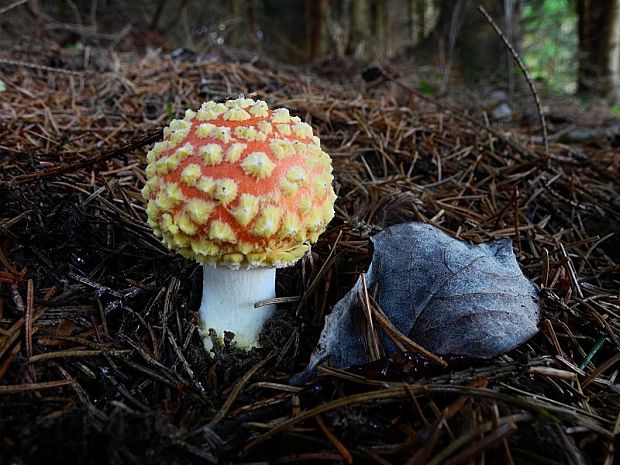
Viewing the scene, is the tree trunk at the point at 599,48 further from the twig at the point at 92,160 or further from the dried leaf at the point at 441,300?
the twig at the point at 92,160

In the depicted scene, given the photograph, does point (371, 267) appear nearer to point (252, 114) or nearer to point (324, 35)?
point (252, 114)

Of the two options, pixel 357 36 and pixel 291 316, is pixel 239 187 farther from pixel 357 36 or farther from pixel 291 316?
pixel 357 36

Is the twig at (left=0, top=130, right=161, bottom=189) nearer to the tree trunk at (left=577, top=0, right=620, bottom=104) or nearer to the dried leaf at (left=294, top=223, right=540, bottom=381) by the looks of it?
the dried leaf at (left=294, top=223, right=540, bottom=381)

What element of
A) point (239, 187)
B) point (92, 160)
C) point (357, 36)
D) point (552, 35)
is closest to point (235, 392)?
point (239, 187)

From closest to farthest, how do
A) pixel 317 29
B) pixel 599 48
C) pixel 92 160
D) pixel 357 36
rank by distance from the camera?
pixel 92 160 < pixel 599 48 < pixel 317 29 < pixel 357 36

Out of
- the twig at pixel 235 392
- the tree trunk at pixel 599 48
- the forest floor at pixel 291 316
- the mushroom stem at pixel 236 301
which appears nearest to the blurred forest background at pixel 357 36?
the tree trunk at pixel 599 48

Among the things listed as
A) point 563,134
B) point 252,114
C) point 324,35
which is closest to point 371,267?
point 252,114
